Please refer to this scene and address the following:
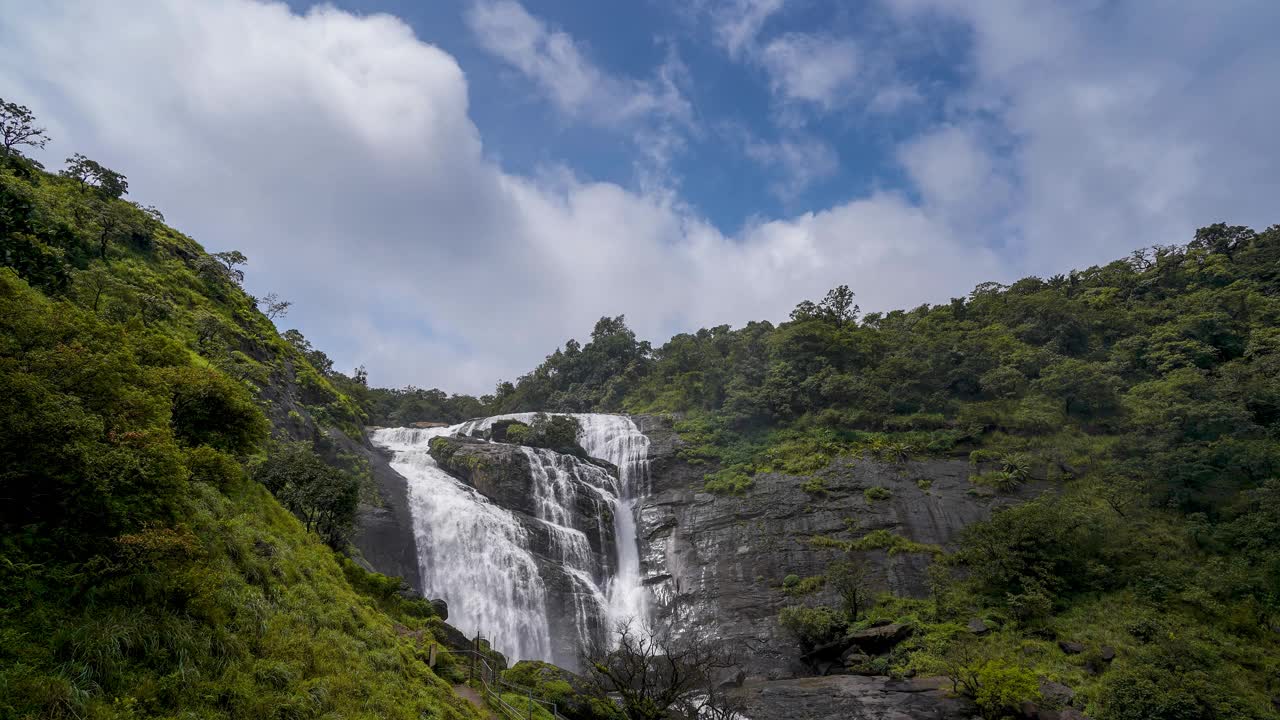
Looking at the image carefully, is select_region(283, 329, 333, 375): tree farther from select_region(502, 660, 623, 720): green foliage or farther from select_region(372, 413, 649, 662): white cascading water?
select_region(502, 660, 623, 720): green foliage

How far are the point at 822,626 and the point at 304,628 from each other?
74.1ft

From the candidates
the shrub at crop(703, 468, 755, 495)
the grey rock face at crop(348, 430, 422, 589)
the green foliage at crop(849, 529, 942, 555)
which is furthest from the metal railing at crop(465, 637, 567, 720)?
the shrub at crop(703, 468, 755, 495)

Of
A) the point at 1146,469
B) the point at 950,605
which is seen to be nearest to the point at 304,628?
the point at 950,605

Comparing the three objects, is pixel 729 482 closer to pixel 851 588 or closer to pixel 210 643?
pixel 851 588

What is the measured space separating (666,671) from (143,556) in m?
24.0

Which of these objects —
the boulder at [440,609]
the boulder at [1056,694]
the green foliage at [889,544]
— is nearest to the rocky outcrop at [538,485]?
the boulder at [440,609]

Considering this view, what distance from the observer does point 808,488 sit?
36.8m

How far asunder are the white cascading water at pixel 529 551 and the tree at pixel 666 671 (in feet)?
7.16

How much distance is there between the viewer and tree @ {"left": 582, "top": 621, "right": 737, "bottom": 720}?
17094 mm

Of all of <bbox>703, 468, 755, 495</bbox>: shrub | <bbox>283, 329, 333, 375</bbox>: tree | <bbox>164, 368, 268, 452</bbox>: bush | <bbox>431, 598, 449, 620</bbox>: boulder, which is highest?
<bbox>283, 329, 333, 375</bbox>: tree

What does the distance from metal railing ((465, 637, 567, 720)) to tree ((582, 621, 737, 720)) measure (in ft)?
5.87

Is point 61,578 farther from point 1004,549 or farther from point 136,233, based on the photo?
point 1004,549

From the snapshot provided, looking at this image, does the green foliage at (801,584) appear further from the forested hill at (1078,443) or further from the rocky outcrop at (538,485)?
the rocky outcrop at (538,485)

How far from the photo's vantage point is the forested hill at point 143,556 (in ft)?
21.6
